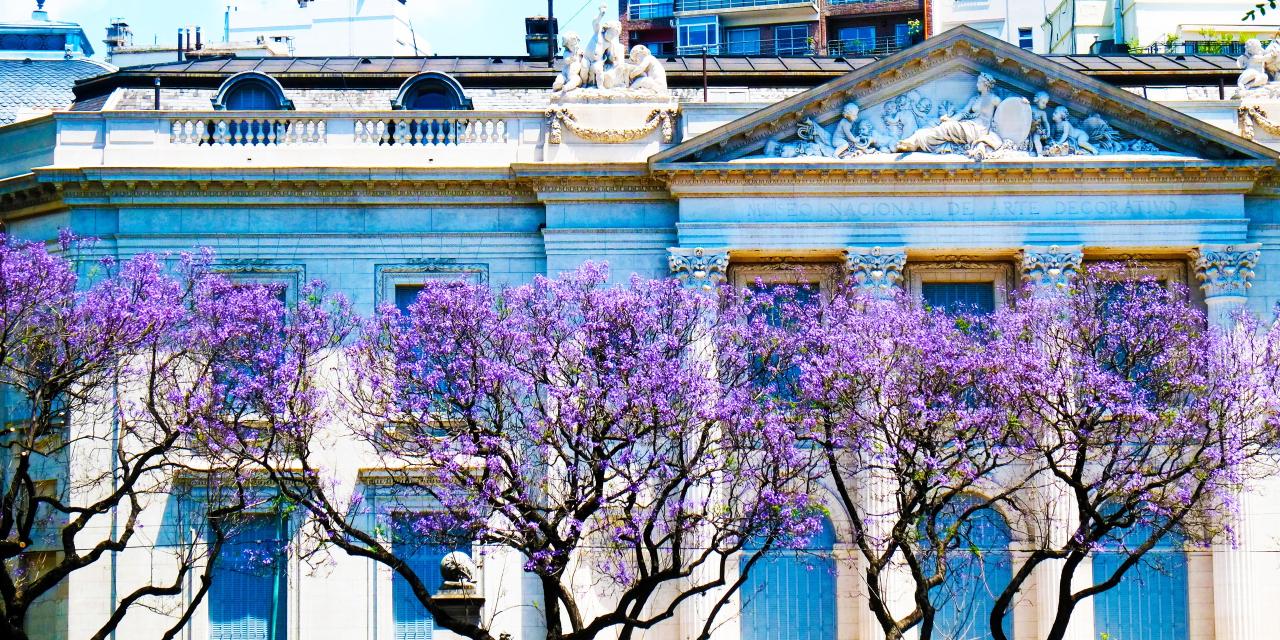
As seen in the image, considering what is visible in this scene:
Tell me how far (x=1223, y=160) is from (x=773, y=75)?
10.6 metres

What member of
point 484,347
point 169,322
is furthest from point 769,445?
point 169,322

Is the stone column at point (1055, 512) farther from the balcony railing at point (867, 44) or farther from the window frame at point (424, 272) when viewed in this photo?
the balcony railing at point (867, 44)

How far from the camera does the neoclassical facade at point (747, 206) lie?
50.1 m

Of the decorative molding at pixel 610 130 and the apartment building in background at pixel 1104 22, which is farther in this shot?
the apartment building in background at pixel 1104 22

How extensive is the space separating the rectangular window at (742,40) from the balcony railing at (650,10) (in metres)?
2.69

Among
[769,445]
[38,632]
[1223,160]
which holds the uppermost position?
[1223,160]

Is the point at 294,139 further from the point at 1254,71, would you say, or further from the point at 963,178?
the point at 1254,71

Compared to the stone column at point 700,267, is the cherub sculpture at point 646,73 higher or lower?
higher

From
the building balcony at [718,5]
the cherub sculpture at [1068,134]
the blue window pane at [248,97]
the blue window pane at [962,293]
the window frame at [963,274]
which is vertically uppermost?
the building balcony at [718,5]

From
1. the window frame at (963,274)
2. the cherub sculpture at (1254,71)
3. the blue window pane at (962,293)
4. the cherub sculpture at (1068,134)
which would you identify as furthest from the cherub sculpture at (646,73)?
the cherub sculpture at (1254,71)

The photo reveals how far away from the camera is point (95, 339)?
143ft

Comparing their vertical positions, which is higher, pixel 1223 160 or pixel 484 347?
pixel 1223 160

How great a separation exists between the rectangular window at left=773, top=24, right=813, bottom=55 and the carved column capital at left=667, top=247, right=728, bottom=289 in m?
34.0

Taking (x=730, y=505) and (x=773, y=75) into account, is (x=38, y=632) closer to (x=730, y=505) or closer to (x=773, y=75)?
(x=730, y=505)
